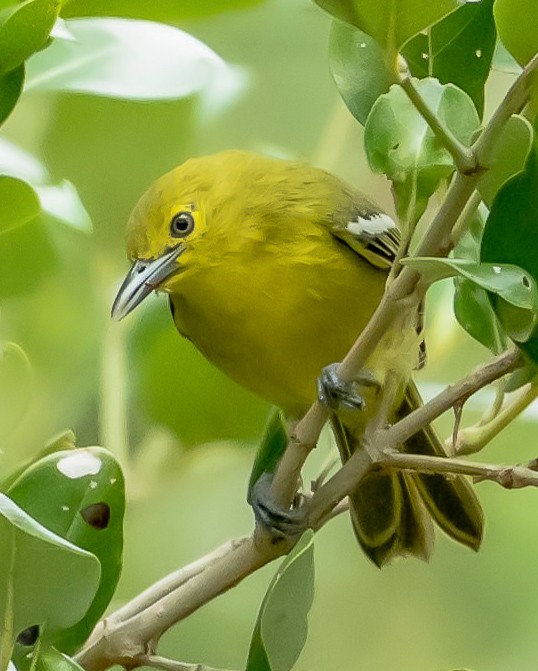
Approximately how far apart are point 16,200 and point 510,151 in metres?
0.36

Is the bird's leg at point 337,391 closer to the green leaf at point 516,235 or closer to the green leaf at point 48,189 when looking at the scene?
the green leaf at point 516,235

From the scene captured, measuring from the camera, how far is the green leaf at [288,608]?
2.11 ft

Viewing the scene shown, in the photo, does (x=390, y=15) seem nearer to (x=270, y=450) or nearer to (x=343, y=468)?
(x=343, y=468)

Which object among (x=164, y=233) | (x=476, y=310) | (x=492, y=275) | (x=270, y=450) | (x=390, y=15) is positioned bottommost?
(x=270, y=450)

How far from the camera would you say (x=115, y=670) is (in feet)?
5.31

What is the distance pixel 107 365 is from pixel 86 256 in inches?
6.9

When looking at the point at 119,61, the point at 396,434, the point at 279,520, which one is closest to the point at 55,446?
the point at 279,520

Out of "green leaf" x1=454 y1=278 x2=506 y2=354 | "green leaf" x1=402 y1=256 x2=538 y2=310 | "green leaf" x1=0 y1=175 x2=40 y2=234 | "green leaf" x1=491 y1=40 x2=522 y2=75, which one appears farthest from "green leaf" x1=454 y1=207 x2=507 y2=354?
"green leaf" x1=0 y1=175 x2=40 y2=234

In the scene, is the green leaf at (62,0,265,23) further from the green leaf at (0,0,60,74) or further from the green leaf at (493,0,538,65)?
the green leaf at (493,0,538,65)

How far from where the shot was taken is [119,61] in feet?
3.40

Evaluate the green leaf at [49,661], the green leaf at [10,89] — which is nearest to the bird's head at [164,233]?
the green leaf at [10,89]

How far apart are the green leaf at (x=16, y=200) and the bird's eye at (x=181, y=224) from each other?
370 mm

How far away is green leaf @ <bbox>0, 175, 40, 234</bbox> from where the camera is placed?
73cm

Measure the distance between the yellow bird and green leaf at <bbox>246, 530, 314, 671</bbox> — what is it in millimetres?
408
